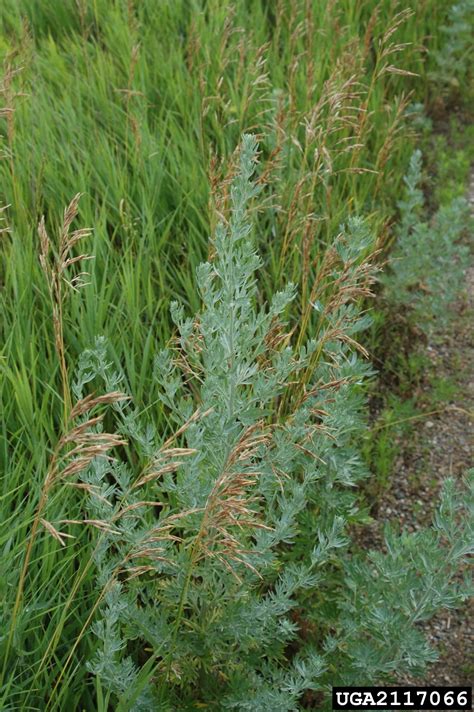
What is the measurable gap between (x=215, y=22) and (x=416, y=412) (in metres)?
2.14

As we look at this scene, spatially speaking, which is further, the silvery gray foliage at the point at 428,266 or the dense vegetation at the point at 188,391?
the silvery gray foliage at the point at 428,266

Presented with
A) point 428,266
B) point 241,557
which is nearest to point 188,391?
point 241,557

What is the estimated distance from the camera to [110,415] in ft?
7.82

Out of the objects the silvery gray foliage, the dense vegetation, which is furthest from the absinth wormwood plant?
the silvery gray foliage

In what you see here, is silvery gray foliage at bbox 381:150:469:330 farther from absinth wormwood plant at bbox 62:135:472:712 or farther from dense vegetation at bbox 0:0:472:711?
absinth wormwood plant at bbox 62:135:472:712

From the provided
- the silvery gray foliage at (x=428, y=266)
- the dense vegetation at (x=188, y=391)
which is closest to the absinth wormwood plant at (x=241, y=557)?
the dense vegetation at (x=188, y=391)

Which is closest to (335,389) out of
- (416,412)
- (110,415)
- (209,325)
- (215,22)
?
(209,325)

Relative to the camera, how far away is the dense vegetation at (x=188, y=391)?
1692 mm

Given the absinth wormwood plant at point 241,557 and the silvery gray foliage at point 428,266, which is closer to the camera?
the absinth wormwood plant at point 241,557

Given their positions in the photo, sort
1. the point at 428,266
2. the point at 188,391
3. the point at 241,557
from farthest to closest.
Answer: the point at 428,266 < the point at 188,391 < the point at 241,557

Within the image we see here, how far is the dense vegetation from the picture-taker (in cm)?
169

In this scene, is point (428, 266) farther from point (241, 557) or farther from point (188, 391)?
point (241, 557)

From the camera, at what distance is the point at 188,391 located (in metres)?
2.55

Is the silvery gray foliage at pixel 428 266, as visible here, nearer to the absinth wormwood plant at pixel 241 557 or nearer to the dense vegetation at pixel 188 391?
the dense vegetation at pixel 188 391
